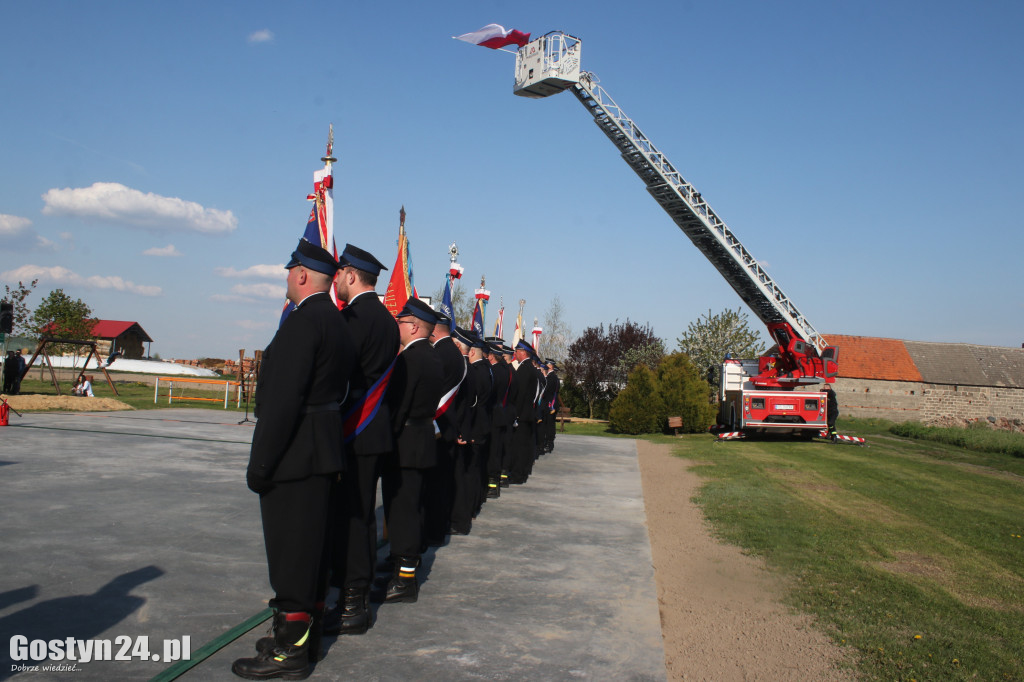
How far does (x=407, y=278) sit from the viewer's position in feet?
29.9

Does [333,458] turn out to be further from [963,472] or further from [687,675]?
[963,472]

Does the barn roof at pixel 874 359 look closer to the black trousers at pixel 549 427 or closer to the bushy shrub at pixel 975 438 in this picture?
the bushy shrub at pixel 975 438

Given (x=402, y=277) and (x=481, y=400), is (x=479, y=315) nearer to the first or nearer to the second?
(x=402, y=277)

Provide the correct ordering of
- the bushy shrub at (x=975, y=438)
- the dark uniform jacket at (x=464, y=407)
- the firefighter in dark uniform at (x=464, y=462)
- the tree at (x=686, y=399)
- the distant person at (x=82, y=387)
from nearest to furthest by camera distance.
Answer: the dark uniform jacket at (x=464, y=407) < the firefighter in dark uniform at (x=464, y=462) < the bushy shrub at (x=975, y=438) < the tree at (x=686, y=399) < the distant person at (x=82, y=387)

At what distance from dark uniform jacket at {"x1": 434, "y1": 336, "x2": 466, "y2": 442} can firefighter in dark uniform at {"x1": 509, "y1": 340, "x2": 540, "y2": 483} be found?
402 centimetres

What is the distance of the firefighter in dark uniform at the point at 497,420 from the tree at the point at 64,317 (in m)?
48.4

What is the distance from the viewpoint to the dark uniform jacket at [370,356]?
4.49 m

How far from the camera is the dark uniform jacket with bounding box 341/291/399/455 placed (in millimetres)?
4488

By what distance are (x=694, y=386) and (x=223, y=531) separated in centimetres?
2006

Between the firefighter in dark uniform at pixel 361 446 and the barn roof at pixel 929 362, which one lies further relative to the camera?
the barn roof at pixel 929 362

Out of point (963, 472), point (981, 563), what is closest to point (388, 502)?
point (981, 563)

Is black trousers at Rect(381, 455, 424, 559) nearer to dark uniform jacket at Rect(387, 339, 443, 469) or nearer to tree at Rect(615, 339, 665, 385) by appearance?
dark uniform jacket at Rect(387, 339, 443, 469)

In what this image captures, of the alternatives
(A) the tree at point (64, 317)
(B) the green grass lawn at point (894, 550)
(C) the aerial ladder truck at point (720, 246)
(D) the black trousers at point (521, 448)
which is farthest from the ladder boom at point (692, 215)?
(A) the tree at point (64, 317)

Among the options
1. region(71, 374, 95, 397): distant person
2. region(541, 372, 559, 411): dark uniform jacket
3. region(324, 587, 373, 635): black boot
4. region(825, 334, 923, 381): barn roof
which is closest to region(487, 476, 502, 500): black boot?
region(541, 372, 559, 411): dark uniform jacket
